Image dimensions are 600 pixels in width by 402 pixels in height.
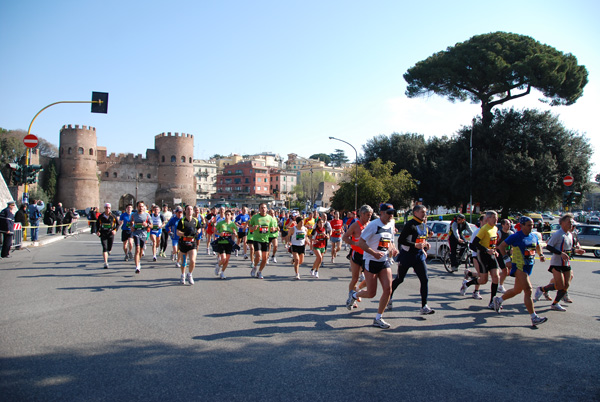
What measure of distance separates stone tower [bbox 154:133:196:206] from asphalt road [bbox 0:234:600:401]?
7593 cm

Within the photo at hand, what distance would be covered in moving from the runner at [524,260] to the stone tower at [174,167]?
7937 cm

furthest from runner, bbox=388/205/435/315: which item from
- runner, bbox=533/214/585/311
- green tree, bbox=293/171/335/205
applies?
green tree, bbox=293/171/335/205

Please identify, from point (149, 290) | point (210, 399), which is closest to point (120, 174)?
point (149, 290)

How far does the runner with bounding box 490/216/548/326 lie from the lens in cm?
673

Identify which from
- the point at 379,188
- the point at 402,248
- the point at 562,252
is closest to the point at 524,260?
the point at 562,252

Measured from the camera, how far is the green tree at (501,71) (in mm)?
38375

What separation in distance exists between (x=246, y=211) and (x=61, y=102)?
924 cm

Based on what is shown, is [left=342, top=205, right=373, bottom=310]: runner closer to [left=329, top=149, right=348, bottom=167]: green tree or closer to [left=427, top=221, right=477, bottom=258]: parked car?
[left=427, top=221, right=477, bottom=258]: parked car

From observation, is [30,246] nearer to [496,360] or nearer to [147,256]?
[147,256]

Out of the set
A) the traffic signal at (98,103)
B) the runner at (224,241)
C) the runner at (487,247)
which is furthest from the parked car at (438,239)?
the traffic signal at (98,103)

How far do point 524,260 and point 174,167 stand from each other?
267 ft

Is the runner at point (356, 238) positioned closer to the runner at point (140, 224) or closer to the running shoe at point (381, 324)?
the running shoe at point (381, 324)

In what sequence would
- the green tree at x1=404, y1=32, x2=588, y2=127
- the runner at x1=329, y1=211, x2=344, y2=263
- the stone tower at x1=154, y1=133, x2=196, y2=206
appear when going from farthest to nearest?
the stone tower at x1=154, y1=133, x2=196, y2=206 → the green tree at x1=404, y1=32, x2=588, y2=127 → the runner at x1=329, y1=211, x2=344, y2=263

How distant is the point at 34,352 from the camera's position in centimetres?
512
